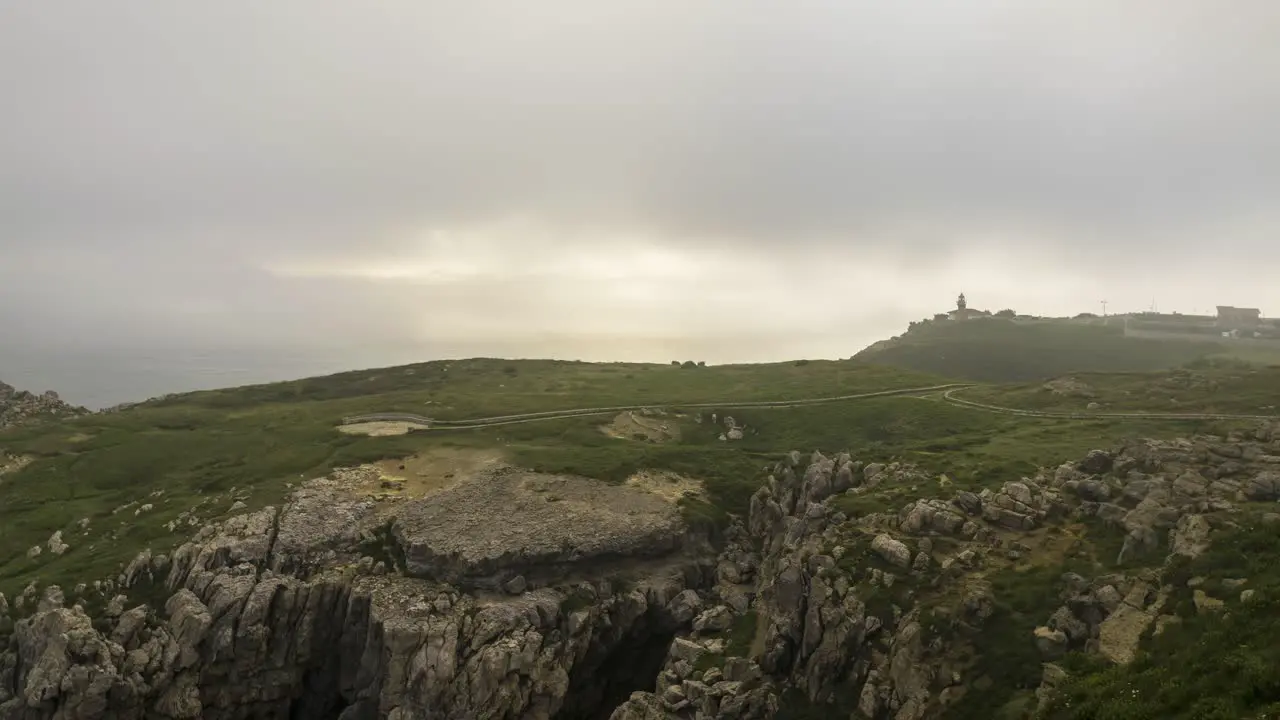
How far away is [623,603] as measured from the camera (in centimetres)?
6331

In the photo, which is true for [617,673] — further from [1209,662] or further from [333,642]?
[1209,662]

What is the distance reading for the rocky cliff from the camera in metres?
44.7

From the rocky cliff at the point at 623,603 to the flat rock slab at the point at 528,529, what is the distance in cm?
30

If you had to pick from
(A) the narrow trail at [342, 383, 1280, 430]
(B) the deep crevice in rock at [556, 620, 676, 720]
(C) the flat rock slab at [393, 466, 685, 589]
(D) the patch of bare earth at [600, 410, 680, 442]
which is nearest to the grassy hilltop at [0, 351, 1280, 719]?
(D) the patch of bare earth at [600, 410, 680, 442]

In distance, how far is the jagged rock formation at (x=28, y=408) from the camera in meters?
122

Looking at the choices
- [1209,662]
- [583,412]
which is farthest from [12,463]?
[1209,662]

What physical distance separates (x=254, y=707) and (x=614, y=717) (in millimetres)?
35588

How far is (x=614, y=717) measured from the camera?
4934 centimetres

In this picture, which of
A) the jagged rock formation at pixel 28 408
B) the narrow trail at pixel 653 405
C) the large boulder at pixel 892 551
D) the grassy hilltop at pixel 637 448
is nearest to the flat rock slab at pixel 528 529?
the grassy hilltop at pixel 637 448

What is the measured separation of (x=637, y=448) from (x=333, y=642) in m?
45.2

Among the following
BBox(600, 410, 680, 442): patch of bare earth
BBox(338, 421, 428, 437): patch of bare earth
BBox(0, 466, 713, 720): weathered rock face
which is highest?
BBox(338, 421, 428, 437): patch of bare earth

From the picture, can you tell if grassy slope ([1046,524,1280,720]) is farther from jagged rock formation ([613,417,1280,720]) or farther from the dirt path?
the dirt path

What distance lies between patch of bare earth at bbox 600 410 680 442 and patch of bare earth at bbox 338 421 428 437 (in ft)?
106

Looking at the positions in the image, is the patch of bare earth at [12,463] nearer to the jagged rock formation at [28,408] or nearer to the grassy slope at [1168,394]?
the jagged rock formation at [28,408]
